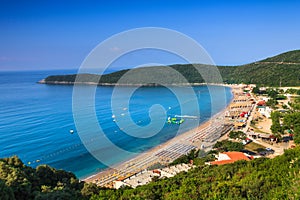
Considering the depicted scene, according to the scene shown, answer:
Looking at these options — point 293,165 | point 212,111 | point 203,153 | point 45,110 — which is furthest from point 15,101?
point 293,165

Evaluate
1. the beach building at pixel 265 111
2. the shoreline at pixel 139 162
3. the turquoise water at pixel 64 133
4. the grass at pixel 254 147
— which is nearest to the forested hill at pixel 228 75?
the beach building at pixel 265 111

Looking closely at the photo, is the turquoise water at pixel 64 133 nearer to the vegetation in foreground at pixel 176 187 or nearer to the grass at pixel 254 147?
the grass at pixel 254 147

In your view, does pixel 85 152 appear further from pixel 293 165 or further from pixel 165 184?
pixel 293 165

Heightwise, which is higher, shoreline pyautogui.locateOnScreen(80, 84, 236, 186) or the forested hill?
the forested hill

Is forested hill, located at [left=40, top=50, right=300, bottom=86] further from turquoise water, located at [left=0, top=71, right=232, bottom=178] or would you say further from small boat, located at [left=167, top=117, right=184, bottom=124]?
turquoise water, located at [left=0, top=71, right=232, bottom=178]

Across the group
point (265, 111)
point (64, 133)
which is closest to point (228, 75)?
point (265, 111)

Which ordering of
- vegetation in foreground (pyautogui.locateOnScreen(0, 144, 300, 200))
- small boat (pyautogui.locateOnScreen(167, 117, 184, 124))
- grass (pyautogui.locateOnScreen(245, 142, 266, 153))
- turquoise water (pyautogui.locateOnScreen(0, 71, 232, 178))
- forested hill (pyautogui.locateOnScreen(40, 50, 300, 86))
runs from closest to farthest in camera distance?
vegetation in foreground (pyautogui.locateOnScreen(0, 144, 300, 200)), grass (pyautogui.locateOnScreen(245, 142, 266, 153)), turquoise water (pyautogui.locateOnScreen(0, 71, 232, 178)), small boat (pyautogui.locateOnScreen(167, 117, 184, 124)), forested hill (pyautogui.locateOnScreen(40, 50, 300, 86))

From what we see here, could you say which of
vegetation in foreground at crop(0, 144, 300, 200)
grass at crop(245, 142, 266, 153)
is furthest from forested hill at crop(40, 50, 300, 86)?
vegetation in foreground at crop(0, 144, 300, 200)
